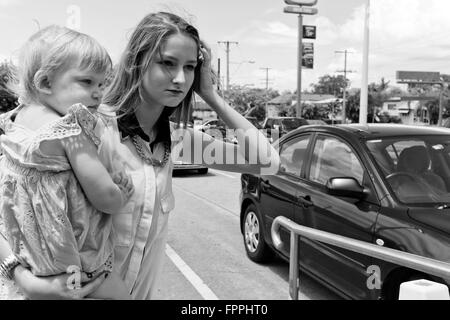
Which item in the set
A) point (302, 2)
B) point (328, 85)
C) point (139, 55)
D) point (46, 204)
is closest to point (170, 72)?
point (139, 55)

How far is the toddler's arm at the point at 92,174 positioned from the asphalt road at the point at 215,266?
182cm

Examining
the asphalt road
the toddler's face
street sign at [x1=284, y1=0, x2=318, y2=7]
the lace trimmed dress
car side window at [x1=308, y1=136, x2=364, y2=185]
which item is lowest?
the asphalt road

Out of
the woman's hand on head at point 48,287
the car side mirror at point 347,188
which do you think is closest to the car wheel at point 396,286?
the car side mirror at point 347,188

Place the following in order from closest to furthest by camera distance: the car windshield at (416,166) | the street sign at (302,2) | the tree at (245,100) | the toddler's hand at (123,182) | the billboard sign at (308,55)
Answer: the toddler's hand at (123,182)
the tree at (245,100)
the car windshield at (416,166)
the street sign at (302,2)
the billboard sign at (308,55)

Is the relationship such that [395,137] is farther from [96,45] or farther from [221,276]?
[96,45]

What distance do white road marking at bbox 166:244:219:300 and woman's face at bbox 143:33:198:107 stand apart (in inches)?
109

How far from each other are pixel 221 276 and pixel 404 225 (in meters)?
2.12

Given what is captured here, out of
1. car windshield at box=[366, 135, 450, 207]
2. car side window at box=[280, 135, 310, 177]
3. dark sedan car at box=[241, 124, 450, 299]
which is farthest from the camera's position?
car side window at box=[280, 135, 310, 177]

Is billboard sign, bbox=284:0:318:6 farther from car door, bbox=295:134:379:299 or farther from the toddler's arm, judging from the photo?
Answer: the toddler's arm

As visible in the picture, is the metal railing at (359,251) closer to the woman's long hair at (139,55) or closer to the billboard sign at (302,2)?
the woman's long hair at (139,55)

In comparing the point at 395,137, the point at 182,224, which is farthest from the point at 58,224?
the point at 182,224

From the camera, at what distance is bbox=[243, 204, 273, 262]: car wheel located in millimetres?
4883

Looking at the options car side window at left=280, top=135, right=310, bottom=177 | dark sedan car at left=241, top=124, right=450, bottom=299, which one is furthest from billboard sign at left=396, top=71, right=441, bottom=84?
dark sedan car at left=241, top=124, right=450, bottom=299

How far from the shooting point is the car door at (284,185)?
170 inches
